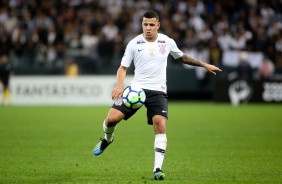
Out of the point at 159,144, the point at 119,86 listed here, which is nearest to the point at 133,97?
the point at 119,86

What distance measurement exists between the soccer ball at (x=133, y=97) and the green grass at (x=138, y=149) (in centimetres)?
98

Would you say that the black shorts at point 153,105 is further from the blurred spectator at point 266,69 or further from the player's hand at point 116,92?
the blurred spectator at point 266,69

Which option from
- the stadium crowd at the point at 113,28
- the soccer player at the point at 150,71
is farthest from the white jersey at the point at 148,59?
the stadium crowd at the point at 113,28

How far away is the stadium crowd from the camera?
2648cm

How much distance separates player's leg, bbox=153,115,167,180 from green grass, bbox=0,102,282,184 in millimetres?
135

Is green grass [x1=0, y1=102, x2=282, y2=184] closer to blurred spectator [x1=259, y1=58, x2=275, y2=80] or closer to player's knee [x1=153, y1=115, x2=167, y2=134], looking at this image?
player's knee [x1=153, y1=115, x2=167, y2=134]

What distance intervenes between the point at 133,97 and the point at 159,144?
2.38ft

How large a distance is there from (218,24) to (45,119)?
11536 mm

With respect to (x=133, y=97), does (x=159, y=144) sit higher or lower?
lower

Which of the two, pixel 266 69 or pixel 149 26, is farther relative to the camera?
pixel 266 69

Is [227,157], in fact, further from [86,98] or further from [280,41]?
[280,41]

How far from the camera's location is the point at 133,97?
330 inches

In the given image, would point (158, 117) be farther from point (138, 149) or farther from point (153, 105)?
point (138, 149)

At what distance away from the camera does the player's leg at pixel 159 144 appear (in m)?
8.05
